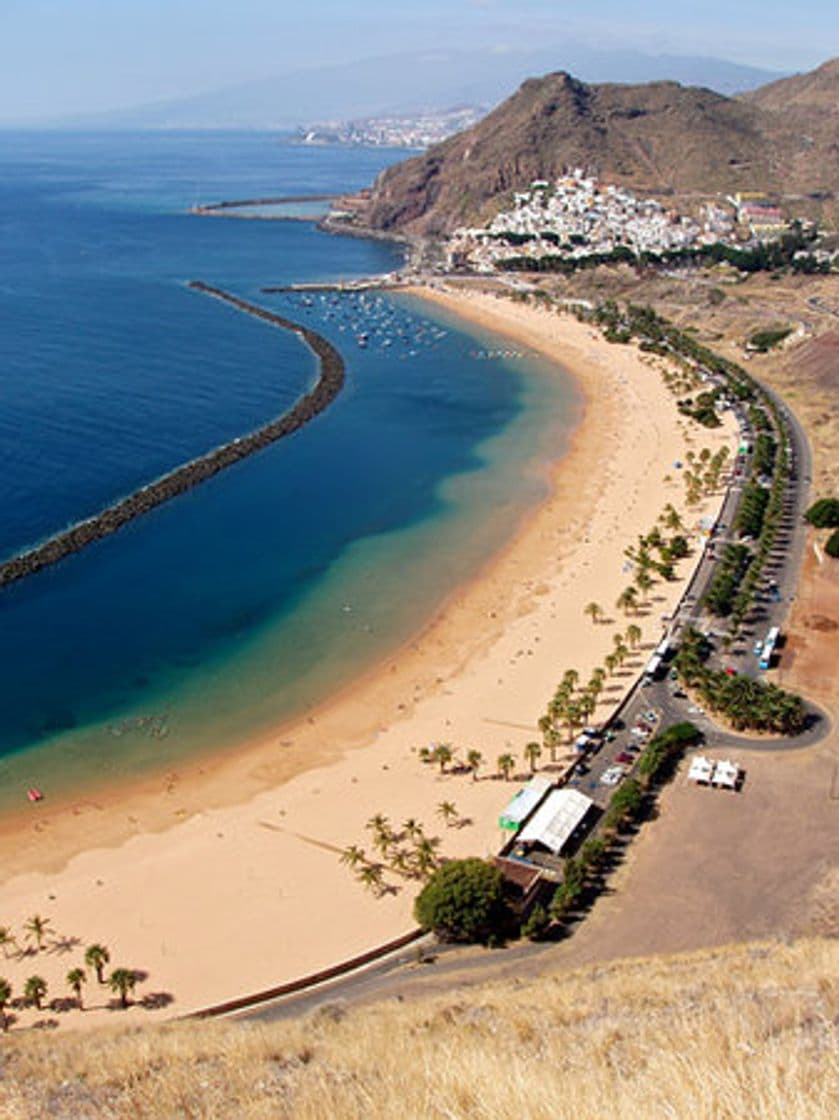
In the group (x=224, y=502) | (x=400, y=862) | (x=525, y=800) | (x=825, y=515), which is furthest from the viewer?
(x=224, y=502)

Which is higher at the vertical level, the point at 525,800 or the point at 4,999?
the point at 525,800

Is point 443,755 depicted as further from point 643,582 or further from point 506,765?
point 643,582

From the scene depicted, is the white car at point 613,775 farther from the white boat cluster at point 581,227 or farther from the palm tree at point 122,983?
the white boat cluster at point 581,227

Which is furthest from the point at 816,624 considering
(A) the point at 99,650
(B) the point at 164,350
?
(B) the point at 164,350

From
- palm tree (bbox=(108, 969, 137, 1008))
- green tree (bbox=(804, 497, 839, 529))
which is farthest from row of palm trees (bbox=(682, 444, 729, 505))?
palm tree (bbox=(108, 969, 137, 1008))

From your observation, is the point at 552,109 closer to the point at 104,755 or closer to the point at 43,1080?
the point at 104,755

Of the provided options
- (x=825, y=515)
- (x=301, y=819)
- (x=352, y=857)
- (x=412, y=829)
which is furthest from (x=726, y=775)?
(x=825, y=515)

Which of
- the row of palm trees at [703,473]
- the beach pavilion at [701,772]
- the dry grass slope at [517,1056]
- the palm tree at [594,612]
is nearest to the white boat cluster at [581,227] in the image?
the row of palm trees at [703,473]
